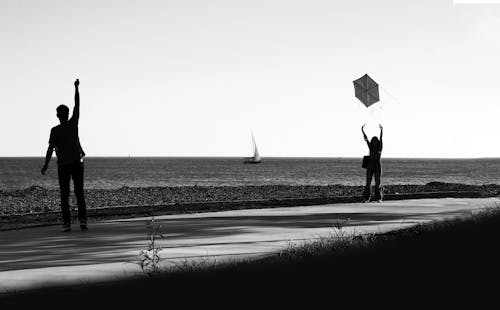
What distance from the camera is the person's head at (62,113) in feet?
41.1

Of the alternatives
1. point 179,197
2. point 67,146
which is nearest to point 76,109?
point 67,146

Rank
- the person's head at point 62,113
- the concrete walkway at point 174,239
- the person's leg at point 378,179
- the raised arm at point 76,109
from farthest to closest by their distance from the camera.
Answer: the person's leg at point 378,179, the raised arm at point 76,109, the person's head at point 62,113, the concrete walkway at point 174,239

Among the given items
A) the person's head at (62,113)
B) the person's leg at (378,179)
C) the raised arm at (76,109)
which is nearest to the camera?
the person's head at (62,113)

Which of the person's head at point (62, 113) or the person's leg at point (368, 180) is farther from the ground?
the person's head at point (62, 113)

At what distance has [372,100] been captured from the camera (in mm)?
22422

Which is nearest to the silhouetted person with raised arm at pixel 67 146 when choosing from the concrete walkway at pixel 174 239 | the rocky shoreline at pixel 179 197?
the concrete walkway at pixel 174 239

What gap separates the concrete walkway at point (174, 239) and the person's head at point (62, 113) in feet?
6.35

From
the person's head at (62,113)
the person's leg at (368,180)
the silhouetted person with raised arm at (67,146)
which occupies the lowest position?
the person's leg at (368,180)

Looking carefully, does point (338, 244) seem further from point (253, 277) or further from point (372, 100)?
point (372, 100)

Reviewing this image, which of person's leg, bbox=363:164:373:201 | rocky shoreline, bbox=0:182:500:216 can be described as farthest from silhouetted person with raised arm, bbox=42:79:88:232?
rocky shoreline, bbox=0:182:500:216

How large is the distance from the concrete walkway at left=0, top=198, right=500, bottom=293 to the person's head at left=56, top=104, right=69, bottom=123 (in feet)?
6.35

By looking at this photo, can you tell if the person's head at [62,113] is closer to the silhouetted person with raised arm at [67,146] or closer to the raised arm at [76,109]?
the silhouetted person with raised arm at [67,146]

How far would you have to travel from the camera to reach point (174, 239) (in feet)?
38.6

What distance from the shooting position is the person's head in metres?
12.5
